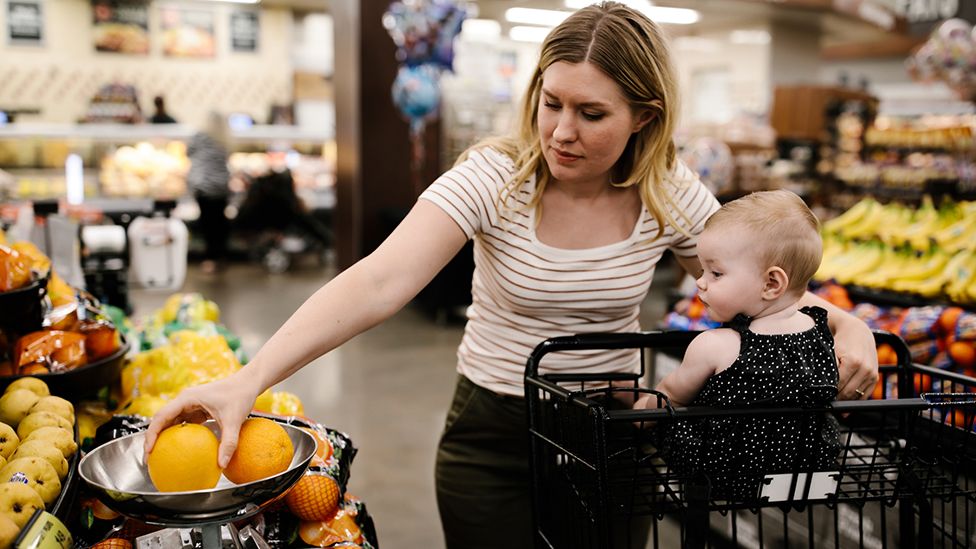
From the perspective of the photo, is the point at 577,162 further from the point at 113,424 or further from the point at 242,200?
the point at 242,200

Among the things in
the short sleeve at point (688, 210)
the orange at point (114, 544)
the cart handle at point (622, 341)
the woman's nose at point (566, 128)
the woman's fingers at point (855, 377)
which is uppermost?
the woman's nose at point (566, 128)

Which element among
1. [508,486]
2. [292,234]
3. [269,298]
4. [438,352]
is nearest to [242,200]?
[292,234]

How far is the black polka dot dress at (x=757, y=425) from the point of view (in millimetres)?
1197

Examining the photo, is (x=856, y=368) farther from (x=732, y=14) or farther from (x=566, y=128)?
(x=732, y=14)

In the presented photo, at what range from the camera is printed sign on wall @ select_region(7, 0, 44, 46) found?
11.6 metres

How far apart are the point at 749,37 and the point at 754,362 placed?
15447 mm

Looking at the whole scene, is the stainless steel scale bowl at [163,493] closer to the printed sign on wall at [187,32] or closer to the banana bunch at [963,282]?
the banana bunch at [963,282]

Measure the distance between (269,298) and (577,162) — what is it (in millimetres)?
6916

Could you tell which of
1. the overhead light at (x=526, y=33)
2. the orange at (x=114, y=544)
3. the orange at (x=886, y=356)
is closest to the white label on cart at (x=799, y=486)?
the orange at (x=114, y=544)

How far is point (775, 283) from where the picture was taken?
1239 millimetres

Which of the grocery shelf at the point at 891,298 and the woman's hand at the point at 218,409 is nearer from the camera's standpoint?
the woman's hand at the point at 218,409

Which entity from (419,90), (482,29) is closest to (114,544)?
(419,90)

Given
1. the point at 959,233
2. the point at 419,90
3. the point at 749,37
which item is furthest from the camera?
the point at 749,37

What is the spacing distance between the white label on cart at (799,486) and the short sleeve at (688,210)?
58 centimetres
